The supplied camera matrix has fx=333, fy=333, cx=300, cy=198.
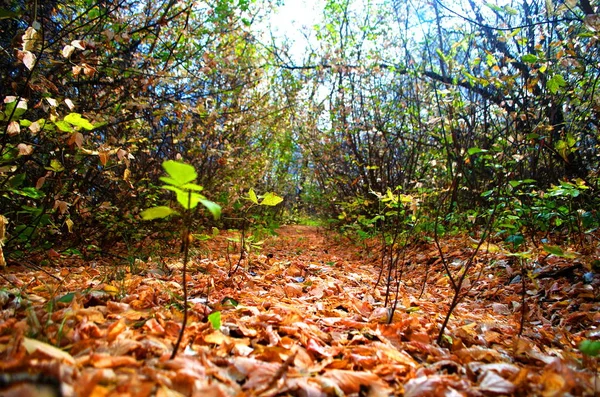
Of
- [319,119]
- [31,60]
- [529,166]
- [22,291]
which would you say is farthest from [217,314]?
[319,119]

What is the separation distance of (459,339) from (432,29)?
5.83 m

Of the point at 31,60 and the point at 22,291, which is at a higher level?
the point at 31,60

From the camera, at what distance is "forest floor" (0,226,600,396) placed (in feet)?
3.39

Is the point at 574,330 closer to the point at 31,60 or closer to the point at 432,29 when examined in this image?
the point at 31,60

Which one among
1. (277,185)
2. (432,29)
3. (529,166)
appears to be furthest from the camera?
(277,185)

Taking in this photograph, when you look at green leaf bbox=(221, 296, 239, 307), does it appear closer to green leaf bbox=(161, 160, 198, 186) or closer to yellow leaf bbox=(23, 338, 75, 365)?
yellow leaf bbox=(23, 338, 75, 365)

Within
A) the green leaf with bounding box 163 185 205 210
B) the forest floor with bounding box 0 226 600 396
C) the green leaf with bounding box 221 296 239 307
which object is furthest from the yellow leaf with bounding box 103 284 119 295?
the green leaf with bounding box 163 185 205 210

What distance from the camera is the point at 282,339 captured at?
1451 millimetres

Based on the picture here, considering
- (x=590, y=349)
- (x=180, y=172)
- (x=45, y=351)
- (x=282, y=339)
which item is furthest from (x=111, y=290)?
(x=590, y=349)

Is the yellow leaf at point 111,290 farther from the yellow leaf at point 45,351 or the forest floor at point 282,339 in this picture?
the yellow leaf at point 45,351

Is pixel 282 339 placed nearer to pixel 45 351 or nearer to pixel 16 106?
pixel 45 351

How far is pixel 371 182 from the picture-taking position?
23.4 ft


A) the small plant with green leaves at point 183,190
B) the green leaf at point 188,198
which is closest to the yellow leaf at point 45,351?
the small plant with green leaves at point 183,190

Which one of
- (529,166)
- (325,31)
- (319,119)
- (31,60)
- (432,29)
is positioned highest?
(325,31)
